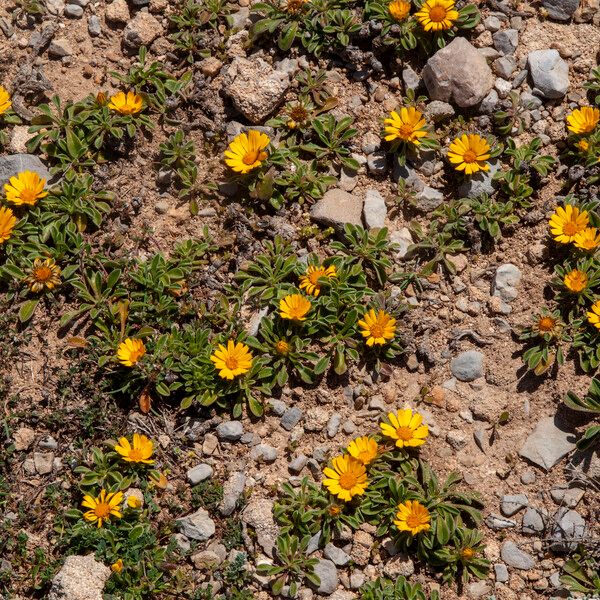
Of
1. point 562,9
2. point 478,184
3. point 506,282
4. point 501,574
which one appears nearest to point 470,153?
point 478,184

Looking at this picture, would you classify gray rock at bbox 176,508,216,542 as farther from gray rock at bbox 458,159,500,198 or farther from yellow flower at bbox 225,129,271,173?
gray rock at bbox 458,159,500,198

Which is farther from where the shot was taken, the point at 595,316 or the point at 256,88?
the point at 256,88

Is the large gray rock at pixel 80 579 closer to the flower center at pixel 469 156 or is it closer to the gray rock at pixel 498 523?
the gray rock at pixel 498 523

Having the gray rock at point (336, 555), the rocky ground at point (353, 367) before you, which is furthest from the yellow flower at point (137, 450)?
the gray rock at point (336, 555)

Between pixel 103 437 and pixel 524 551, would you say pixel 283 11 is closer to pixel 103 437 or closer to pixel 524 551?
pixel 103 437

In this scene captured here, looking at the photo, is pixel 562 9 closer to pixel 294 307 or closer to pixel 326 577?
pixel 294 307

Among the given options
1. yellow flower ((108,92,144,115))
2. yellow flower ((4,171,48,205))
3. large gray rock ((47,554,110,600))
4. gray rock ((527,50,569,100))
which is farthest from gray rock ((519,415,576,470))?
yellow flower ((4,171,48,205))
